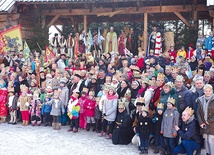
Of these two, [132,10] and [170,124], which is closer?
[170,124]

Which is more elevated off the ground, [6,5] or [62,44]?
[6,5]

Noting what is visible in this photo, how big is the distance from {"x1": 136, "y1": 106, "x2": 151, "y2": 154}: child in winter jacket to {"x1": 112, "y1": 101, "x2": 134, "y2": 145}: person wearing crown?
1.86ft

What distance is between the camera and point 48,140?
23.3ft

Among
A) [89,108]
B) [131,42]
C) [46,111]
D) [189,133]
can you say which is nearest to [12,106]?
[46,111]

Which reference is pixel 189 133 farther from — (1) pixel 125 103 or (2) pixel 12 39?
(2) pixel 12 39

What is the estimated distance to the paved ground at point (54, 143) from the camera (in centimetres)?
629

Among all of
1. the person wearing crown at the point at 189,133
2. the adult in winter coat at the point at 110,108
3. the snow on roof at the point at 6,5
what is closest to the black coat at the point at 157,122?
the person wearing crown at the point at 189,133

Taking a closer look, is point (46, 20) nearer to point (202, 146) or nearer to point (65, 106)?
point (65, 106)

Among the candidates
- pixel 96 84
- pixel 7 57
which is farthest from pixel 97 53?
pixel 96 84

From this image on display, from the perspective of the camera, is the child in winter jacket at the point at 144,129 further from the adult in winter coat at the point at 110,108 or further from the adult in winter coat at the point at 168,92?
the adult in winter coat at the point at 110,108

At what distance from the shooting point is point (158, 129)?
626 cm

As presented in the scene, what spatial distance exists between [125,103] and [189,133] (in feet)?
6.48

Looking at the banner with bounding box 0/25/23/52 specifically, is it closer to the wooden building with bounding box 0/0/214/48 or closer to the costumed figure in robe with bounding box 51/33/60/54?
the wooden building with bounding box 0/0/214/48

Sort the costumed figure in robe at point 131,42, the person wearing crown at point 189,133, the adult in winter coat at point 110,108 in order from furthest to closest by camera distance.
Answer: the costumed figure in robe at point 131,42 → the adult in winter coat at point 110,108 → the person wearing crown at point 189,133
